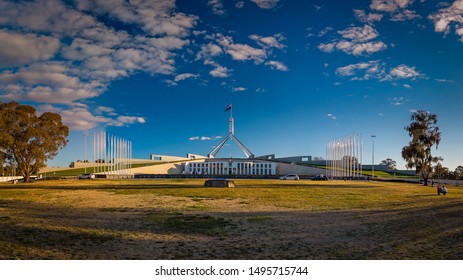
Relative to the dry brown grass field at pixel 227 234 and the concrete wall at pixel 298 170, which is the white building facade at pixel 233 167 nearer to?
the concrete wall at pixel 298 170

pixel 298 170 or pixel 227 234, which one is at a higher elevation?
pixel 227 234

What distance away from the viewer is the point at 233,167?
11569 centimetres

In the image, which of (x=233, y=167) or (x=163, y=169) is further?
(x=233, y=167)

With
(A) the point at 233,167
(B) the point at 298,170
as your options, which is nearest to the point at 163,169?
(A) the point at 233,167

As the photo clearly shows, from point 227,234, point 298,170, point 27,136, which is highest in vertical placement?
point 27,136

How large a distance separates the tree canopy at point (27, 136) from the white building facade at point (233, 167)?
201 ft

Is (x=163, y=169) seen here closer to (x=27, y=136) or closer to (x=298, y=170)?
(x=298, y=170)

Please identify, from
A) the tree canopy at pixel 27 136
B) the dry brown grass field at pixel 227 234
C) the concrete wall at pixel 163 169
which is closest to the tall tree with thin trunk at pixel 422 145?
the dry brown grass field at pixel 227 234

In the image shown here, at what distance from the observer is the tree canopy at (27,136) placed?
48.4m

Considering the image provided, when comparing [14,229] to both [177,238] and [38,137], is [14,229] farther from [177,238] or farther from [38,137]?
[38,137]

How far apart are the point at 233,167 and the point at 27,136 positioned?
7270 cm

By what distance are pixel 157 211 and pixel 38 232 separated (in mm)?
6532
